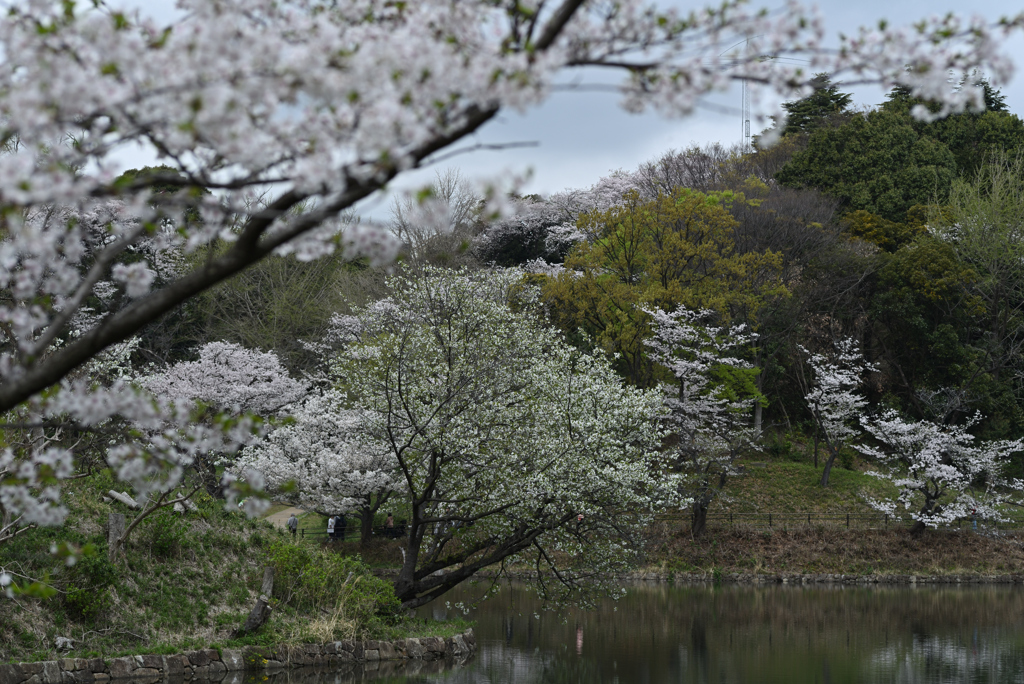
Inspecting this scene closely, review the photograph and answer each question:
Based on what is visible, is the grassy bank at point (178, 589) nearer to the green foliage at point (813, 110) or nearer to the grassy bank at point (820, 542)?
the grassy bank at point (820, 542)

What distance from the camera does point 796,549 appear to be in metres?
24.2

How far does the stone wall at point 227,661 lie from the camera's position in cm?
970

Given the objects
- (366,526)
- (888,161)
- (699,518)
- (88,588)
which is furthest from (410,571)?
(888,161)

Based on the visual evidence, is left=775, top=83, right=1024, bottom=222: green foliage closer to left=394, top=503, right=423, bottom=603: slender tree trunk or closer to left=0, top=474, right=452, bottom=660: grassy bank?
left=394, top=503, right=423, bottom=603: slender tree trunk

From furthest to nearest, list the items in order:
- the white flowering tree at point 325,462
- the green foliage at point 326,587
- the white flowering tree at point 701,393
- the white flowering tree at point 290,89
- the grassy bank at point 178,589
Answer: the white flowering tree at point 701,393 → the white flowering tree at point 325,462 → the green foliage at point 326,587 → the grassy bank at point 178,589 → the white flowering tree at point 290,89

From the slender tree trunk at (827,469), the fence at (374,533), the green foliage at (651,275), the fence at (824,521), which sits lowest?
the fence at (374,533)

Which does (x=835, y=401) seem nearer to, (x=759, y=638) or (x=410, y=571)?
(x=759, y=638)

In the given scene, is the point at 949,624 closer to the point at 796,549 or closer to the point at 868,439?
the point at 796,549

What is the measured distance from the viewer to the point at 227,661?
11.2 metres

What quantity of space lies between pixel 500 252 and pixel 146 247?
14731mm

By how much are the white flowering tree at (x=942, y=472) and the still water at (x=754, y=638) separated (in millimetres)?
2810

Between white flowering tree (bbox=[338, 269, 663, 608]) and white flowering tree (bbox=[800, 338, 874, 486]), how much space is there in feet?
46.8

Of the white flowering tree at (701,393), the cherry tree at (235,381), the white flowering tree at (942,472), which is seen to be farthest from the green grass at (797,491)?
the cherry tree at (235,381)

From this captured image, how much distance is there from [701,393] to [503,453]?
1442cm
